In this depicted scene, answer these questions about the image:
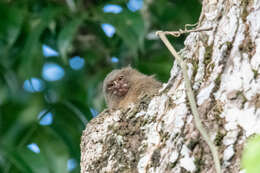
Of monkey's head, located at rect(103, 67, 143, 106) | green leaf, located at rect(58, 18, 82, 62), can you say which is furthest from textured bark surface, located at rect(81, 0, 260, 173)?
green leaf, located at rect(58, 18, 82, 62)

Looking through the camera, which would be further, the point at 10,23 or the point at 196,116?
the point at 10,23

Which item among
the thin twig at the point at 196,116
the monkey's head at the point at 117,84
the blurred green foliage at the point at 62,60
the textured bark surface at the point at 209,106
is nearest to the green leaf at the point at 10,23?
the blurred green foliage at the point at 62,60

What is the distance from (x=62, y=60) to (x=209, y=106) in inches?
177

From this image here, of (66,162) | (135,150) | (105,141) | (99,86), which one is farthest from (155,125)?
(99,86)

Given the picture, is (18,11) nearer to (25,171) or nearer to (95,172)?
(25,171)

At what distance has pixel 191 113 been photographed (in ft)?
9.50

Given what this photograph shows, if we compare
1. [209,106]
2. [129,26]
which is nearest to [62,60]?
[129,26]

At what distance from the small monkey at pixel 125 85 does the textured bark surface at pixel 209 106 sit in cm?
154

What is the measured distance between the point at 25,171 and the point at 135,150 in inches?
75.9

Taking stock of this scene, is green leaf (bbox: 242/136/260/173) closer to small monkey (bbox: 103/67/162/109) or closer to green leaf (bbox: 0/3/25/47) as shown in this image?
small monkey (bbox: 103/67/162/109)

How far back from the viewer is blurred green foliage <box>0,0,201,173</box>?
5688 millimetres

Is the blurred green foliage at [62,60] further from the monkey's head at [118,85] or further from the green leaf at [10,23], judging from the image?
the monkey's head at [118,85]

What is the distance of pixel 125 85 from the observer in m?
5.50

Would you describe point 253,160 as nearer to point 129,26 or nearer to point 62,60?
point 129,26
